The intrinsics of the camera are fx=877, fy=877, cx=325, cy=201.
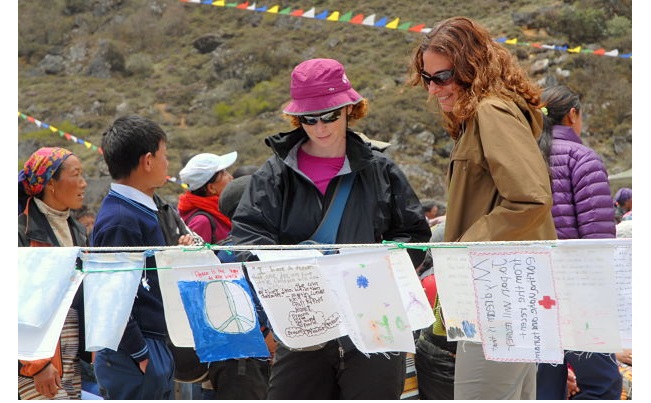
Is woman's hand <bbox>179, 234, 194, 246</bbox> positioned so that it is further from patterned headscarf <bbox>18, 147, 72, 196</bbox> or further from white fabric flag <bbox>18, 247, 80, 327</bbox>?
patterned headscarf <bbox>18, 147, 72, 196</bbox>

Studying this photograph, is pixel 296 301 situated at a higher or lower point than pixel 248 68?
higher

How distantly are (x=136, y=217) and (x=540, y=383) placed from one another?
218cm

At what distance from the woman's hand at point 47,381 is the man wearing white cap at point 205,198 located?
151 cm

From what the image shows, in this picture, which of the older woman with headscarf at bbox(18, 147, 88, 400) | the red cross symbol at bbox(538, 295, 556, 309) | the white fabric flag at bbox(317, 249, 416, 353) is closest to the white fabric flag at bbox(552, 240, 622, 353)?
the red cross symbol at bbox(538, 295, 556, 309)

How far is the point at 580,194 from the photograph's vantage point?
14.9 ft

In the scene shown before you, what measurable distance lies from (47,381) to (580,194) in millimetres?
2780

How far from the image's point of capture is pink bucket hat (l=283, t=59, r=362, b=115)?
146 inches

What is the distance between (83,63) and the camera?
4103 cm

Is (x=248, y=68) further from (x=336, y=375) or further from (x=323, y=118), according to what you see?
(x=336, y=375)

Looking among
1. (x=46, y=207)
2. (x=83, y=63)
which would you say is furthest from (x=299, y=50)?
(x=46, y=207)

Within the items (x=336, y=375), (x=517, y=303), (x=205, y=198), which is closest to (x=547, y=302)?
(x=517, y=303)

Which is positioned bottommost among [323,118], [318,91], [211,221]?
[211,221]

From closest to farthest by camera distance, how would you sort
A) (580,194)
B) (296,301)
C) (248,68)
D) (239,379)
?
1. (296,301)
2. (239,379)
3. (580,194)
4. (248,68)

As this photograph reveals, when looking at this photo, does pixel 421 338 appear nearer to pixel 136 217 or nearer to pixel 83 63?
pixel 136 217
